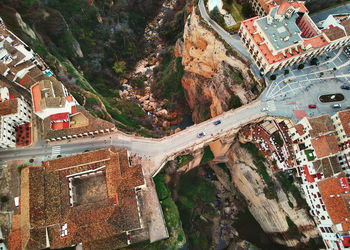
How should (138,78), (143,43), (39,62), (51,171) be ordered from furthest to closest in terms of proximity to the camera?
(143,43)
(138,78)
(39,62)
(51,171)

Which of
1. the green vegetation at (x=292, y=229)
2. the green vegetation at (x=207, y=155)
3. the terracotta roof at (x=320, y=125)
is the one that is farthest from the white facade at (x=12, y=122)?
the green vegetation at (x=292, y=229)

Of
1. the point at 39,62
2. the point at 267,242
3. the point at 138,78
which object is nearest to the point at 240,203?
the point at 267,242

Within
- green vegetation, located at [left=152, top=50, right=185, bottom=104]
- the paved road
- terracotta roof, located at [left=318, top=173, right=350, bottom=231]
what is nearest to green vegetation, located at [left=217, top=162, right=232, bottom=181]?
green vegetation, located at [left=152, top=50, right=185, bottom=104]

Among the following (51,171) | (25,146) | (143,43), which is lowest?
(51,171)

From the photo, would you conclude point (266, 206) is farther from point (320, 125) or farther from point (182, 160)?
point (182, 160)

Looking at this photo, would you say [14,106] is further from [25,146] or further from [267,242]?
[267,242]

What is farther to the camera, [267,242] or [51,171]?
[267,242]
